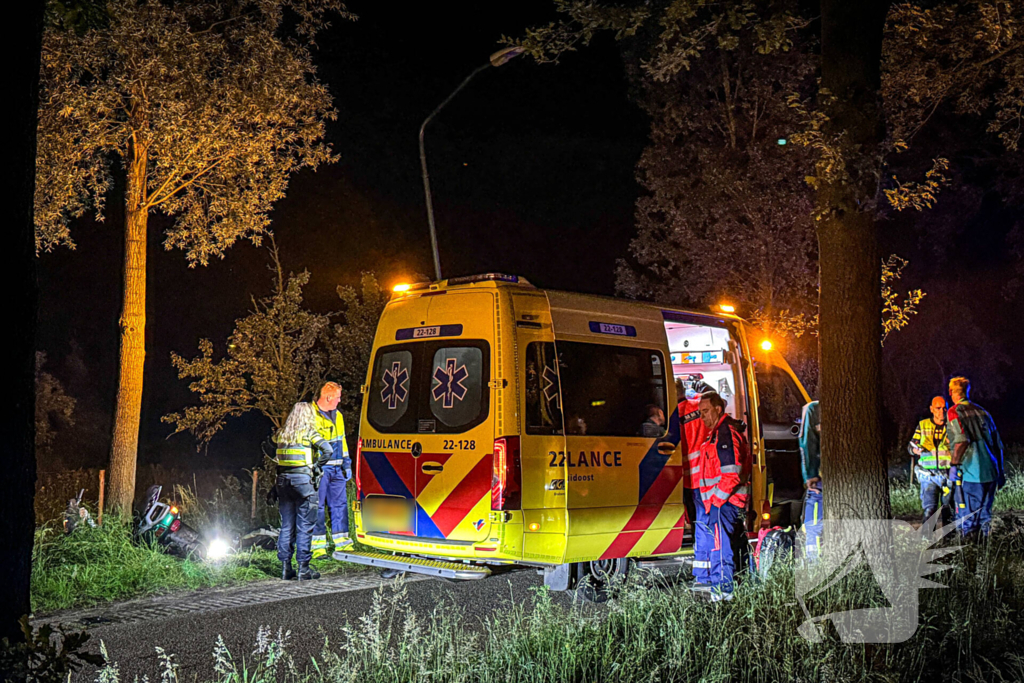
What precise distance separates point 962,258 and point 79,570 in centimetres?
2958

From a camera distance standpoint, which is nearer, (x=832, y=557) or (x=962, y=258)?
(x=832, y=557)

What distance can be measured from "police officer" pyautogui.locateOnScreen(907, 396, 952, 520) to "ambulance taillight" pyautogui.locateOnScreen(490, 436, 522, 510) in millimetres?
5580

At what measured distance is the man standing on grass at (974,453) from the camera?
31.7 feet

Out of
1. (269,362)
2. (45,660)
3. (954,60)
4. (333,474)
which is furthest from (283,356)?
(45,660)

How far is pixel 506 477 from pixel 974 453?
5.21 metres

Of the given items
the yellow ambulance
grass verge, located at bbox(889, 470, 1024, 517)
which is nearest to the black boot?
the yellow ambulance

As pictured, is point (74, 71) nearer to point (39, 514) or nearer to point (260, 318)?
point (39, 514)

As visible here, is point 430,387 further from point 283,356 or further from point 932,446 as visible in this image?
point 283,356

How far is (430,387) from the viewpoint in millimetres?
7945

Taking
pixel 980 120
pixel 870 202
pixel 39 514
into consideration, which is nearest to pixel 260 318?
pixel 39 514

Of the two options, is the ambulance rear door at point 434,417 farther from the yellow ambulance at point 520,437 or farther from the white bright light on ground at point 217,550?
the white bright light on ground at point 217,550

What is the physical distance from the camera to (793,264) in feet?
61.3

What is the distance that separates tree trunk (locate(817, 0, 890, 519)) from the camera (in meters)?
7.38

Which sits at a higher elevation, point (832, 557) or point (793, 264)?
point (793, 264)
